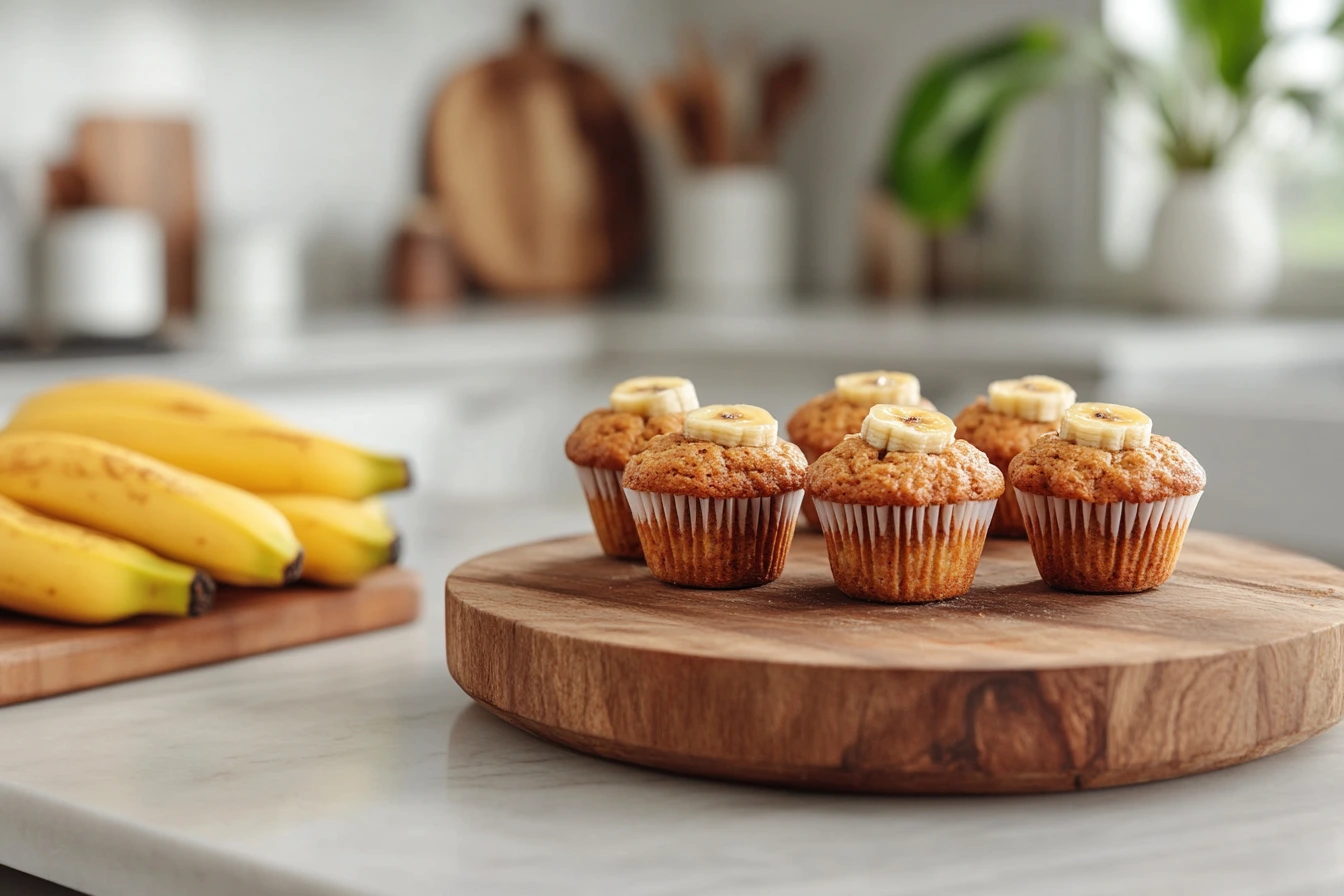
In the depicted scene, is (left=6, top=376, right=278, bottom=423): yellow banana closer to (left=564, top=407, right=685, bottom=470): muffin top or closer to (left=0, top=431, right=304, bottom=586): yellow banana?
(left=0, top=431, right=304, bottom=586): yellow banana

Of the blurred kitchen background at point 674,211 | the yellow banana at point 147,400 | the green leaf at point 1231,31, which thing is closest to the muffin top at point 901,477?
the yellow banana at point 147,400

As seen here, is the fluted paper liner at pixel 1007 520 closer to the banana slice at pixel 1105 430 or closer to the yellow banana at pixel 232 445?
the banana slice at pixel 1105 430

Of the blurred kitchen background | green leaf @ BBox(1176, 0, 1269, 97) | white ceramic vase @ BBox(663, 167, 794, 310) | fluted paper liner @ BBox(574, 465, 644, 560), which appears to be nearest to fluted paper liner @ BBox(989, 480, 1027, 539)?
fluted paper liner @ BBox(574, 465, 644, 560)

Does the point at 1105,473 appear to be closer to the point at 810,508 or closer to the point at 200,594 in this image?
the point at 810,508

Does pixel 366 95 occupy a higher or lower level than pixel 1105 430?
higher

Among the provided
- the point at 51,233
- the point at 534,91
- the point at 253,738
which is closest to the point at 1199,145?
the point at 534,91

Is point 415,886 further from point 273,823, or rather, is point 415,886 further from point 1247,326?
point 1247,326

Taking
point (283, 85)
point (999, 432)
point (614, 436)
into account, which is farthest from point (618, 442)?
point (283, 85)
